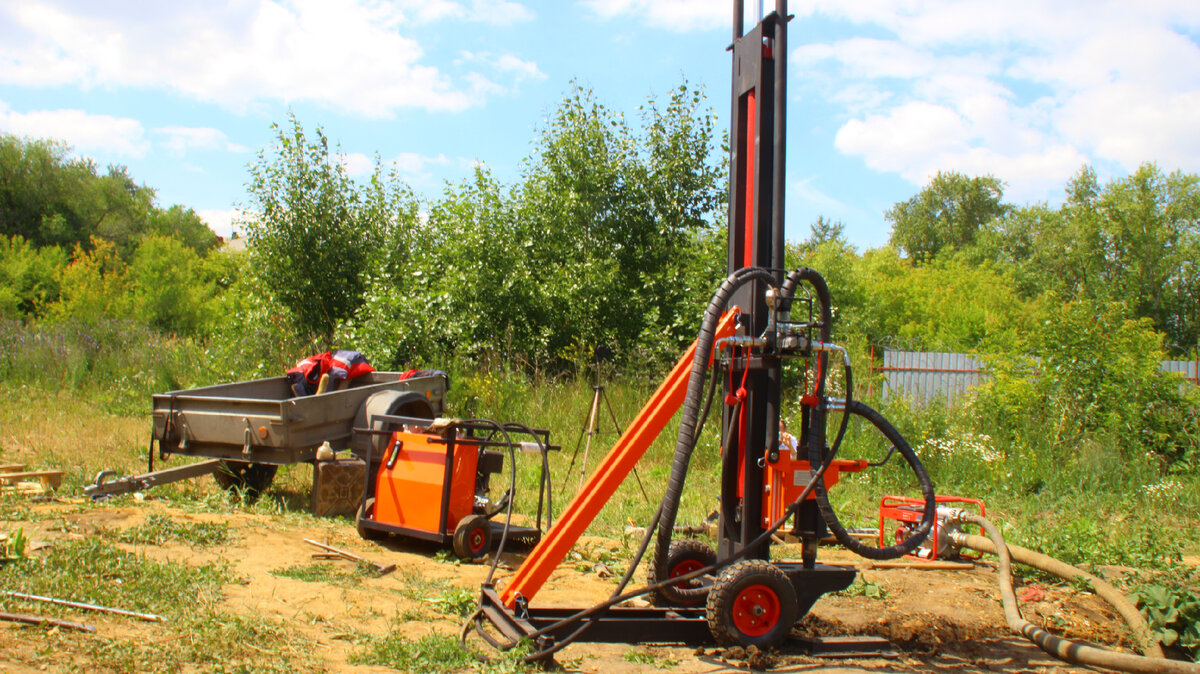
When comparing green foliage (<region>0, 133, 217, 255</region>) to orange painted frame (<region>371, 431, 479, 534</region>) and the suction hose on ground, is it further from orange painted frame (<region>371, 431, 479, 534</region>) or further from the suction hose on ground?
the suction hose on ground

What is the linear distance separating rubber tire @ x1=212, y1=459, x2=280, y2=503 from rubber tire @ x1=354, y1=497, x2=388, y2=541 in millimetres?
1829

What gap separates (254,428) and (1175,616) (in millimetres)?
6792

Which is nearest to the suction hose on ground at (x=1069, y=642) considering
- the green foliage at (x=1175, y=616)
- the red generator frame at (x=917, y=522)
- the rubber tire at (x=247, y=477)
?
the green foliage at (x=1175, y=616)

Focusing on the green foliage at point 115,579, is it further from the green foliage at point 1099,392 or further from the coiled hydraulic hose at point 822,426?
the green foliage at point 1099,392

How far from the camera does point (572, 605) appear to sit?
508 centimetres

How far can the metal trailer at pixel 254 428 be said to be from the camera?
707cm

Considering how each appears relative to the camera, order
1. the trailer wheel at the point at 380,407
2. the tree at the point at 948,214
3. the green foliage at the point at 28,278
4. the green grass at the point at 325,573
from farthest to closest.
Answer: the tree at the point at 948,214
the green foliage at the point at 28,278
the trailer wheel at the point at 380,407
the green grass at the point at 325,573

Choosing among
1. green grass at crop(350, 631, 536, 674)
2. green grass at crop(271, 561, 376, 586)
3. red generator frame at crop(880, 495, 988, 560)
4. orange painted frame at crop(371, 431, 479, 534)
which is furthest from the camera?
red generator frame at crop(880, 495, 988, 560)

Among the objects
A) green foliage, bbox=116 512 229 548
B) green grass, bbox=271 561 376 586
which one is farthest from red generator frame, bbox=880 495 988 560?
green foliage, bbox=116 512 229 548

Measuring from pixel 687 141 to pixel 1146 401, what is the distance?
333 inches

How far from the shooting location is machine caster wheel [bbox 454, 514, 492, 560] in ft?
20.0

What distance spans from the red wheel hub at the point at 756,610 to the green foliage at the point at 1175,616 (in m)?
2.35

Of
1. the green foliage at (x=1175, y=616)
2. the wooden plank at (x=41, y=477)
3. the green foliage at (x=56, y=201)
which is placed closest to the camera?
the green foliage at (x=1175, y=616)

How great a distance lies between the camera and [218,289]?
35750mm
